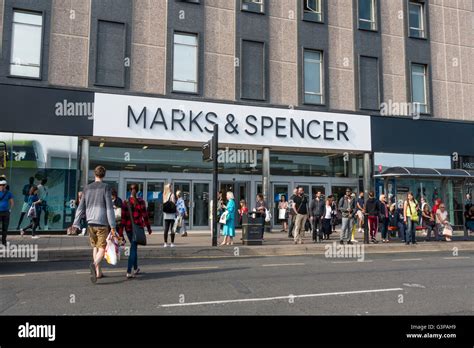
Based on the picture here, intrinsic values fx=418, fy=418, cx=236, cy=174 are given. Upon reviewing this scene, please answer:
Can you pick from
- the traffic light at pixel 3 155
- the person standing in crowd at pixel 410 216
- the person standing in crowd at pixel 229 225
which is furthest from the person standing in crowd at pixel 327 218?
the traffic light at pixel 3 155

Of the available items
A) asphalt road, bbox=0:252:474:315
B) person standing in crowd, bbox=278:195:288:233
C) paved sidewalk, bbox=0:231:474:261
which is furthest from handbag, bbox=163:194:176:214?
person standing in crowd, bbox=278:195:288:233

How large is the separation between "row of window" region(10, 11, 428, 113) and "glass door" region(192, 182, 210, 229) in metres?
4.50

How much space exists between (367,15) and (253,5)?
255 inches

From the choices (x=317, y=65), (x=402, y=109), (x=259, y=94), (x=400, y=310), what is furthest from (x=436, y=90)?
(x=400, y=310)

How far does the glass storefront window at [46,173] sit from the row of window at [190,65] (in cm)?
266

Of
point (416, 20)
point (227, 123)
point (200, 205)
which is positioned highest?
point (416, 20)

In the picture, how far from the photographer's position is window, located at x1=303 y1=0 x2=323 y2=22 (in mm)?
20703

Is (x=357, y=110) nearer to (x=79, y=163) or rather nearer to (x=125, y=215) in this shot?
(x=79, y=163)

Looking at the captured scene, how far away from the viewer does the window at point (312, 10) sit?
20.7m

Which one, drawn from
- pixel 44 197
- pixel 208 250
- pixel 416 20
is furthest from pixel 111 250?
pixel 416 20

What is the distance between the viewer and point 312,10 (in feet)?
68.5

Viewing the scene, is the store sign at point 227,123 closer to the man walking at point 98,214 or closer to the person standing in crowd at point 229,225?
the person standing in crowd at point 229,225

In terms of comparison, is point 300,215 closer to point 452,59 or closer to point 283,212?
point 283,212
